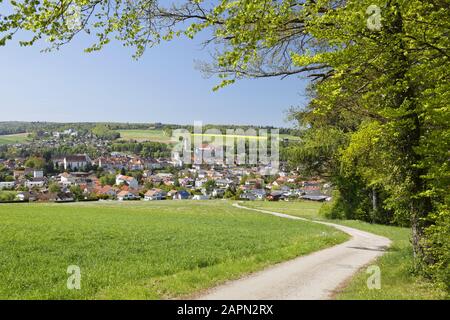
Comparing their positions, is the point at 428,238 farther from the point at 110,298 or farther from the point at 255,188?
the point at 255,188

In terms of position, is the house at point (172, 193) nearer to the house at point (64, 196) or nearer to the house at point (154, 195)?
the house at point (154, 195)

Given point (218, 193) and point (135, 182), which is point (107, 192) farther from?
point (218, 193)

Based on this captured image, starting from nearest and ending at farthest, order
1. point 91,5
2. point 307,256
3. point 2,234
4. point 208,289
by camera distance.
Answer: point 91,5, point 208,289, point 307,256, point 2,234

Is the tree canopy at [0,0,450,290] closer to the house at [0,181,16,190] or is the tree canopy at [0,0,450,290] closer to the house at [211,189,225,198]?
the house at [211,189,225,198]

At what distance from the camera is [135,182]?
5143 inches

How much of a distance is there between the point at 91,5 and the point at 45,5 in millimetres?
1311

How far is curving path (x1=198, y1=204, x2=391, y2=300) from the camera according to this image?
1023 cm

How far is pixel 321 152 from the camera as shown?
4353 cm

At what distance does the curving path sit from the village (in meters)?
58.4

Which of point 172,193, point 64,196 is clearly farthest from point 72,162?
point 172,193

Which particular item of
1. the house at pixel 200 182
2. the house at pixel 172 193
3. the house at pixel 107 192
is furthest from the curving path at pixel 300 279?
the house at pixel 200 182

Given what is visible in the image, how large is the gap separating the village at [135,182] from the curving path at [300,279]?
2299 inches

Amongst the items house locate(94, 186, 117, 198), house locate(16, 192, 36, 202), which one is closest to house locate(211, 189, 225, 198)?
house locate(94, 186, 117, 198)

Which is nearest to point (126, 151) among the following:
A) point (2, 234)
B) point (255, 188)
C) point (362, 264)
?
point (255, 188)
